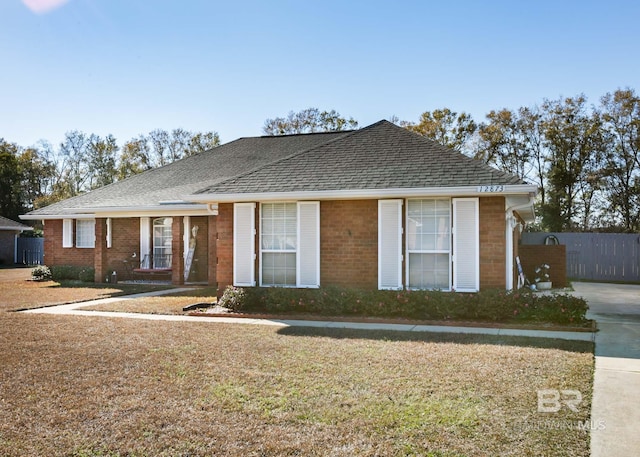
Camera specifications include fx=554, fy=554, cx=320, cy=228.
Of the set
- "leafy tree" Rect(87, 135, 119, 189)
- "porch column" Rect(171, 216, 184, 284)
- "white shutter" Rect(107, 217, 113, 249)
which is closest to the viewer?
"porch column" Rect(171, 216, 184, 284)

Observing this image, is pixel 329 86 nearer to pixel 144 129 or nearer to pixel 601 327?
pixel 601 327

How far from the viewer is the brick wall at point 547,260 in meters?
18.7

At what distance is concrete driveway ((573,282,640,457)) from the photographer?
441cm

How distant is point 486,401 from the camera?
5352 mm

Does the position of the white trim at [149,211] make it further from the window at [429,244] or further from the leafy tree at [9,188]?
the leafy tree at [9,188]

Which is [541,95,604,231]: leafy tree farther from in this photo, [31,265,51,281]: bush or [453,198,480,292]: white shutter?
[31,265,51,281]: bush

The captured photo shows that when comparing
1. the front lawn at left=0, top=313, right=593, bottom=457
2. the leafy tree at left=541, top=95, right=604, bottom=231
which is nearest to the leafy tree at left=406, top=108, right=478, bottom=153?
the leafy tree at left=541, top=95, right=604, bottom=231

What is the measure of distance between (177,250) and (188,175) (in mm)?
4314

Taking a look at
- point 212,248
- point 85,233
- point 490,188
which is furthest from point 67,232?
point 490,188

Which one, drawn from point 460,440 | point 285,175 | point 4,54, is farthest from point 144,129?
point 460,440

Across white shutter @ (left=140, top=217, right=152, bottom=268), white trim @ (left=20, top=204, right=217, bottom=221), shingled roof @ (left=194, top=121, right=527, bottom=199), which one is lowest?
white shutter @ (left=140, top=217, right=152, bottom=268)

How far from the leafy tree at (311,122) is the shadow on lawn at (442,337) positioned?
100 ft

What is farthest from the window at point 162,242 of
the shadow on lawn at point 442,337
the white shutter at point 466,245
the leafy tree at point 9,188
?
the leafy tree at point 9,188

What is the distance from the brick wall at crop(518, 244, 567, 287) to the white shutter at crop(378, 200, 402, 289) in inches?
350
